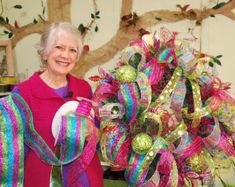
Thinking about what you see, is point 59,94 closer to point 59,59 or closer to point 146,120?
point 59,59

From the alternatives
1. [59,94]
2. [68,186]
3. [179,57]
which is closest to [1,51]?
[59,94]

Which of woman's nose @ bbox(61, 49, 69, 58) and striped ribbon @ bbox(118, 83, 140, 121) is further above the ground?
woman's nose @ bbox(61, 49, 69, 58)

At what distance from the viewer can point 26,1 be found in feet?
7.41

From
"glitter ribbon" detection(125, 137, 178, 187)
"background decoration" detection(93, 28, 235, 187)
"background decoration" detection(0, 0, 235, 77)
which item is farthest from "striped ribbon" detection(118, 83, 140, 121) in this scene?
"background decoration" detection(0, 0, 235, 77)

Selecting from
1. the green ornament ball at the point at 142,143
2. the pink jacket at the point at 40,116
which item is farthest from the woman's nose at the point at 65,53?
the green ornament ball at the point at 142,143

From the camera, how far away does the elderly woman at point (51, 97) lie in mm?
1160

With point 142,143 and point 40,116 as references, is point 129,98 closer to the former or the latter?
point 142,143

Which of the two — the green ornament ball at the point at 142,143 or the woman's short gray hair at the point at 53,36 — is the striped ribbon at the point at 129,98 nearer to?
the green ornament ball at the point at 142,143

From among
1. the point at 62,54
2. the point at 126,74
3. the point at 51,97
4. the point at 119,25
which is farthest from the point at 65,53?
the point at 119,25

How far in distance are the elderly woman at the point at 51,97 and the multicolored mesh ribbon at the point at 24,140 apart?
60 millimetres

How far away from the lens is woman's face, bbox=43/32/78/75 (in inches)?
47.1

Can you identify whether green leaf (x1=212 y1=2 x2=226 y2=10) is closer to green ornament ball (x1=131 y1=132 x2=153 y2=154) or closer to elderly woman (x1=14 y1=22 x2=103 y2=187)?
elderly woman (x1=14 y1=22 x2=103 y2=187)

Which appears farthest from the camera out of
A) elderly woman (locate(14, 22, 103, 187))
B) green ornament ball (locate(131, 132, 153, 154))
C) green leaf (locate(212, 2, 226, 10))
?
green leaf (locate(212, 2, 226, 10))

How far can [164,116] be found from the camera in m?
0.99
